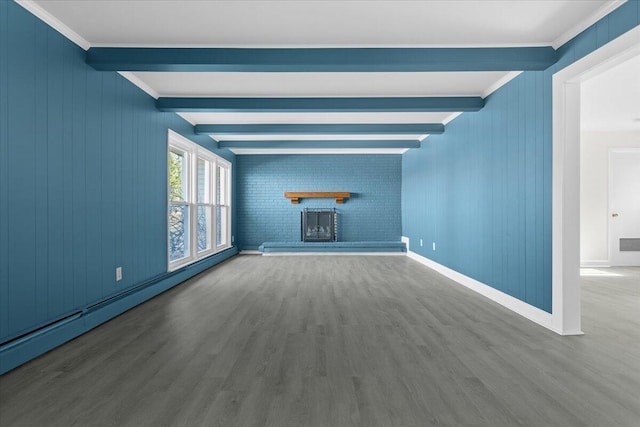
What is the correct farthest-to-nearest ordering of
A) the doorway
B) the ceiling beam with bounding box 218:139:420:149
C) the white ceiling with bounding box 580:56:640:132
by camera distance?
the ceiling beam with bounding box 218:139:420:149 < the white ceiling with bounding box 580:56:640:132 < the doorway

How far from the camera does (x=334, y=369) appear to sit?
2266 millimetres

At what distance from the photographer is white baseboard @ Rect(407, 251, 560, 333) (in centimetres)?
320

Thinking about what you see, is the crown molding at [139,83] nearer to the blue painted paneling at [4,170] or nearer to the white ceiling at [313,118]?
the white ceiling at [313,118]

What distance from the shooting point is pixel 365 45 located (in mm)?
3158

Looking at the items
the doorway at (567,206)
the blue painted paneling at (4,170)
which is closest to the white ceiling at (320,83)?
the doorway at (567,206)

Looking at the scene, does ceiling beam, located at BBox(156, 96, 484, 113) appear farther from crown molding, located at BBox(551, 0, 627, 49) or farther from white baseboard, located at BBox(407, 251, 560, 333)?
white baseboard, located at BBox(407, 251, 560, 333)

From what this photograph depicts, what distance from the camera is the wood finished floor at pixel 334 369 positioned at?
1.78 meters

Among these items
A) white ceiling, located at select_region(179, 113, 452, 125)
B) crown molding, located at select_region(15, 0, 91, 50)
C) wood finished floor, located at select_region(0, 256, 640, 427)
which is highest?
white ceiling, located at select_region(179, 113, 452, 125)

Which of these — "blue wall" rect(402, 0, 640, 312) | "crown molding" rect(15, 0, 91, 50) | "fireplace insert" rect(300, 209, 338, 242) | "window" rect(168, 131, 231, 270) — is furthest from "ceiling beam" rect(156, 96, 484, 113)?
"fireplace insert" rect(300, 209, 338, 242)

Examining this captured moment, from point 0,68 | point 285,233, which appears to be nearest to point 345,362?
point 0,68

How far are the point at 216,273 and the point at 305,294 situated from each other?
88.1 inches

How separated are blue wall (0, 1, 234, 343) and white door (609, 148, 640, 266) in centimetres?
789

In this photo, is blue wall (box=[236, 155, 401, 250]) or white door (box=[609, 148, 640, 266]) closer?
white door (box=[609, 148, 640, 266])

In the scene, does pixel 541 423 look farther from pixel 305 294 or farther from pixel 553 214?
pixel 305 294
